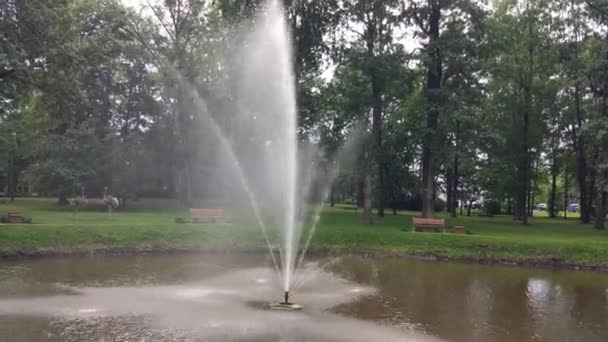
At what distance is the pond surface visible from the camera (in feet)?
35.3

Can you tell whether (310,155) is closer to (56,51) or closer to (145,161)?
(145,161)

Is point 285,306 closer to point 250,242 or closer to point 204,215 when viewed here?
point 250,242

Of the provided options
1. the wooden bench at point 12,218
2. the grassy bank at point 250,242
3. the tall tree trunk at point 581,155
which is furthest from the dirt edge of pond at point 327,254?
the tall tree trunk at point 581,155

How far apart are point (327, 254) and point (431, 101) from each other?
508 inches

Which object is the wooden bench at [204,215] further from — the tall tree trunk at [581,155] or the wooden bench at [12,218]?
the tall tree trunk at [581,155]

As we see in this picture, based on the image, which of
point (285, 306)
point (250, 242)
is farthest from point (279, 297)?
point (250, 242)

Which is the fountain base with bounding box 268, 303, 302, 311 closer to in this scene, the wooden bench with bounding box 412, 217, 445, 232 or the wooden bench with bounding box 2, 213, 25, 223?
the wooden bench with bounding box 412, 217, 445, 232

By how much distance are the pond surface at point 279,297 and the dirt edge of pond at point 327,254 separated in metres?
0.85

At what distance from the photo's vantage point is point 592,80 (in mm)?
33875

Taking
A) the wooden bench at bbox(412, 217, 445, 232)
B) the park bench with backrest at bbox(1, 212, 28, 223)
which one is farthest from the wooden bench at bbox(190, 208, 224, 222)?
the wooden bench at bbox(412, 217, 445, 232)

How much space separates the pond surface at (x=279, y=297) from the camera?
10750 mm

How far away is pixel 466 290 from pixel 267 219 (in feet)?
53.8

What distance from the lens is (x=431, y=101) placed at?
31375mm

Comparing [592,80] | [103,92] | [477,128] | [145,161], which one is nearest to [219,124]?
[145,161]
